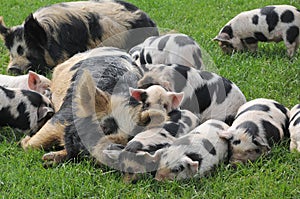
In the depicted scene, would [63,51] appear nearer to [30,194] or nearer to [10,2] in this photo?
[30,194]

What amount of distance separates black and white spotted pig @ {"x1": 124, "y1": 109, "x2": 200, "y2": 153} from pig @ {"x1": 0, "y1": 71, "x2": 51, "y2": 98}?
5.24ft

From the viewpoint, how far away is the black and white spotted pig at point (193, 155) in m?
4.28

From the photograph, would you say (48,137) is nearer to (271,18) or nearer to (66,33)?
(66,33)

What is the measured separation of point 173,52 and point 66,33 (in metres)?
1.54

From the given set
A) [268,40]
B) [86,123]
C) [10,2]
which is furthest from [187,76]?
[10,2]

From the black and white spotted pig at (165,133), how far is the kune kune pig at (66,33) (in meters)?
2.39

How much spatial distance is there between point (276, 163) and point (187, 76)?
1274mm

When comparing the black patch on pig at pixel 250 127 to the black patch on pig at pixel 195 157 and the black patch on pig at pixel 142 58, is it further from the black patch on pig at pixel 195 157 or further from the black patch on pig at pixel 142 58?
the black patch on pig at pixel 142 58

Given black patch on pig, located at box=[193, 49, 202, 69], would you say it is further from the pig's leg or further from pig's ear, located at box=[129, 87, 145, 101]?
the pig's leg

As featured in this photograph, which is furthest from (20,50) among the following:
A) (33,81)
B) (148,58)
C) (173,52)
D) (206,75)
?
(206,75)

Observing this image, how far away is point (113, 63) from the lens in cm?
542

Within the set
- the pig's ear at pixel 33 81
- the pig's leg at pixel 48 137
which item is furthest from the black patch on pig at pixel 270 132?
the pig's ear at pixel 33 81

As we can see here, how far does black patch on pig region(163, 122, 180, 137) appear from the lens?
4684 millimetres

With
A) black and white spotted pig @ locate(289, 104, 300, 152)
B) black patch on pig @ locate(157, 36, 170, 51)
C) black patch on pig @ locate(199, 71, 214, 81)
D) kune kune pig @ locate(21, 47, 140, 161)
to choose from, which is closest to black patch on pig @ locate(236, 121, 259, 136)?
black and white spotted pig @ locate(289, 104, 300, 152)
